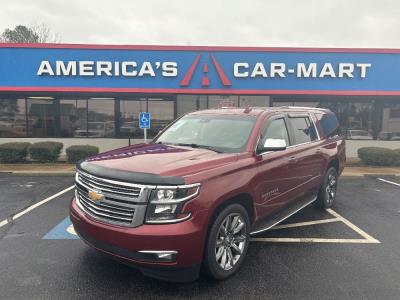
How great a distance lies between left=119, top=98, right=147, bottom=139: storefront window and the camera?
1490 cm

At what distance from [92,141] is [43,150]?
2516 mm

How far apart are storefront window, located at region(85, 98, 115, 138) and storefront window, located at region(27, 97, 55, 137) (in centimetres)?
147

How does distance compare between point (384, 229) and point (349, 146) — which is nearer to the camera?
point (384, 229)

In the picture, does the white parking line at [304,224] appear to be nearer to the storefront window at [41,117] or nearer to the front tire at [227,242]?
the front tire at [227,242]

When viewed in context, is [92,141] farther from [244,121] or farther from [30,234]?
[244,121]

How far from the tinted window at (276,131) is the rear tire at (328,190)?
1.82 m

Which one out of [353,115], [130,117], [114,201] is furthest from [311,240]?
[353,115]

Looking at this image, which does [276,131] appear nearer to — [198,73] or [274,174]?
[274,174]

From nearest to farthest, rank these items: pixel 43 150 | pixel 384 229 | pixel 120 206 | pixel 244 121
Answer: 1. pixel 120 206
2. pixel 244 121
3. pixel 384 229
4. pixel 43 150

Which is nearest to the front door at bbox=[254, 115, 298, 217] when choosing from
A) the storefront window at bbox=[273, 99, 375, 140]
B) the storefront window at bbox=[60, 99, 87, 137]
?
the storefront window at bbox=[273, 99, 375, 140]

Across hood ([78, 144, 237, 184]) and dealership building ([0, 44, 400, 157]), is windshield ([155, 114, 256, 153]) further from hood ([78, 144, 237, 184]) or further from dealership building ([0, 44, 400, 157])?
dealership building ([0, 44, 400, 157])

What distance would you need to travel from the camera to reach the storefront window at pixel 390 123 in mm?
14906

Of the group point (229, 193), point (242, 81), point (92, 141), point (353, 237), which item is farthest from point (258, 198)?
point (92, 141)

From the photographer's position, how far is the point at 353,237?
4.89 m
